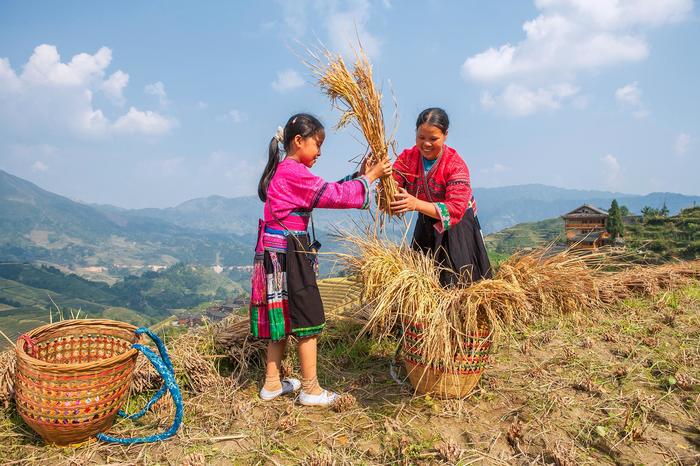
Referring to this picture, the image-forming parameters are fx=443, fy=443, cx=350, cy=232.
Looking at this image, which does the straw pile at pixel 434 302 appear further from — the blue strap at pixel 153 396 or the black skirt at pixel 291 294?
the blue strap at pixel 153 396

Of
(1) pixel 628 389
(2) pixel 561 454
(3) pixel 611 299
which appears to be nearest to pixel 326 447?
(2) pixel 561 454

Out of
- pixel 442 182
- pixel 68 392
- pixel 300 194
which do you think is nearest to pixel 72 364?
pixel 68 392

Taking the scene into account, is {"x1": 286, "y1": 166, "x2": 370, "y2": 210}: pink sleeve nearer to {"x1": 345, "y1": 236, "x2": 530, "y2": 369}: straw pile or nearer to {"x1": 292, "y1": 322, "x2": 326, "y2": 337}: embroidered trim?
{"x1": 345, "y1": 236, "x2": 530, "y2": 369}: straw pile

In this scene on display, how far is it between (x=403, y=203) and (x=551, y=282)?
904 millimetres

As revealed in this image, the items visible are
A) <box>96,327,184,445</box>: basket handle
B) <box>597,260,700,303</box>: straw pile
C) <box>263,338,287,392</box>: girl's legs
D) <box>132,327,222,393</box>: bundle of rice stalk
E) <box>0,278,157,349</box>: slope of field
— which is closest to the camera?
<box>96,327,184,445</box>: basket handle

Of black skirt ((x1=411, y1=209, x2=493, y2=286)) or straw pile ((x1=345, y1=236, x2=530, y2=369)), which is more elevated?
black skirt ((x1=411, y1=209, x2=493, y2=286))

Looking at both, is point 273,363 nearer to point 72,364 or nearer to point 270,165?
point 72,364

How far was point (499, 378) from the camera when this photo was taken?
288 cm

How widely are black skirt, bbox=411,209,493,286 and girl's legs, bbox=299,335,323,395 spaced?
33.7 inches

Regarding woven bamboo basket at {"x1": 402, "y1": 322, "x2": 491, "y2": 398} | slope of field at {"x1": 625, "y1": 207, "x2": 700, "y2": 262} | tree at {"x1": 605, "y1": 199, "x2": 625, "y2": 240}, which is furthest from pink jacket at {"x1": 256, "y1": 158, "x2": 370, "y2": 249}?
slope of field at {"x1": 625, "y1": 207, "x2": 700, "y2": 262}

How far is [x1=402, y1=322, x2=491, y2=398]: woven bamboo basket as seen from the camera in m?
2.36

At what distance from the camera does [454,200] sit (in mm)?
2467

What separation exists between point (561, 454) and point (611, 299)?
289cm

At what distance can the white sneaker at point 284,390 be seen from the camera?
9.04 ft
